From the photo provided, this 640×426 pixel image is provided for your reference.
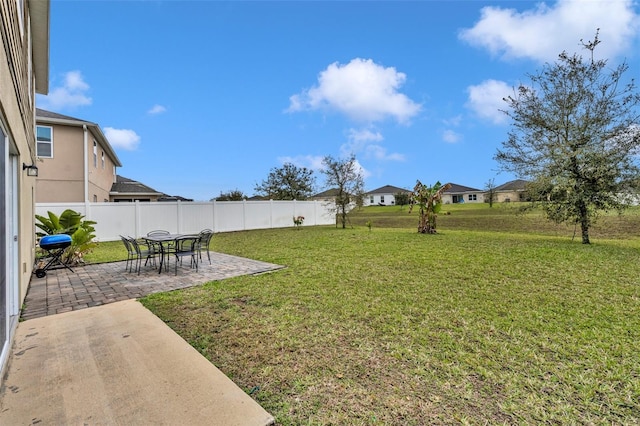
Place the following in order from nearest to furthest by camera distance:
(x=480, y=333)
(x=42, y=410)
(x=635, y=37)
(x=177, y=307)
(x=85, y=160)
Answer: (x=42, y=410) < (x=480, y=333) < (x=177, y=307) < (x=635, y=37) < (x=85, y=160)

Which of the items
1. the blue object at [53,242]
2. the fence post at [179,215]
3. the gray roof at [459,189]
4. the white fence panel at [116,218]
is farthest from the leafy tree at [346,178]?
the gray roof at [459,189]

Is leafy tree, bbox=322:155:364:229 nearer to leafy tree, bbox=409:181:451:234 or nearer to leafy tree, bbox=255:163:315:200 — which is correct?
leafy tree, bbox=409:181:451:234

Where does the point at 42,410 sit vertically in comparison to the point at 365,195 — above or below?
below

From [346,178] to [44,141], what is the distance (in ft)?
50.8

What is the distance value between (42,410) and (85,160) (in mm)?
16141

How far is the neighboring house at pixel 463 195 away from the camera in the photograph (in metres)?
56.7

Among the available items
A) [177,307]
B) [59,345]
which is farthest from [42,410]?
[177,307]

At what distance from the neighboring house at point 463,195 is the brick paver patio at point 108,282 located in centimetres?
5565

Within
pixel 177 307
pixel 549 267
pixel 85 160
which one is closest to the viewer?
pixel 177 307

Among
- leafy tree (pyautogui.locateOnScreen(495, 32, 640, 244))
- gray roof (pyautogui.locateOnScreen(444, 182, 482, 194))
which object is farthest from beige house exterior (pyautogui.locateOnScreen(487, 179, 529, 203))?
gray roof (pyautogui.locateOnScreen(444, 182, 482, 194))

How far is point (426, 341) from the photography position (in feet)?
11.2

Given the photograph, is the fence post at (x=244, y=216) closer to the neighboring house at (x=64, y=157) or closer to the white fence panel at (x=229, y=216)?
the white fence panel at (x=229, y=216)

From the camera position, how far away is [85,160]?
48.5ft

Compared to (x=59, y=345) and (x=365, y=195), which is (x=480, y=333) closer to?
(x=59, y=345)
